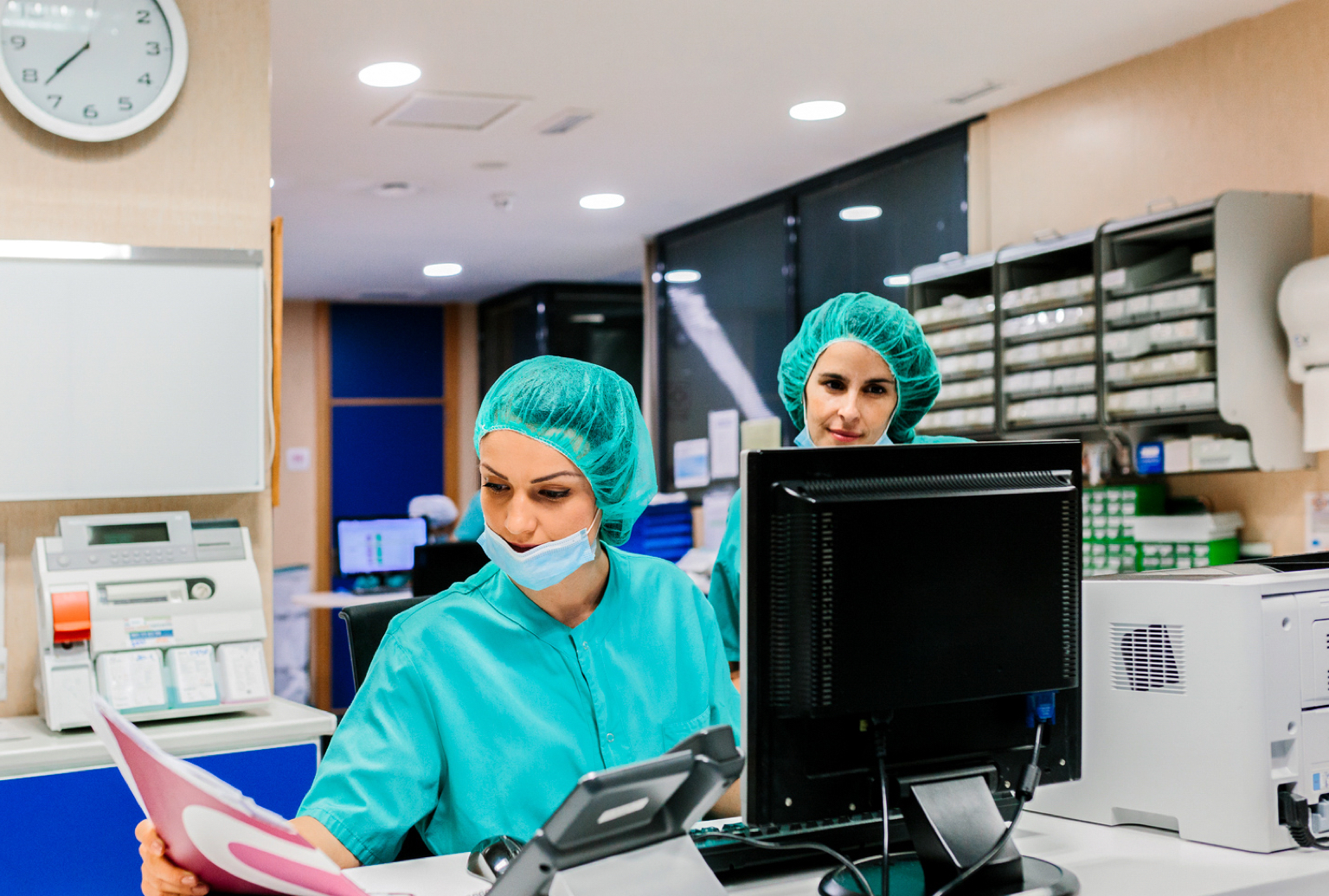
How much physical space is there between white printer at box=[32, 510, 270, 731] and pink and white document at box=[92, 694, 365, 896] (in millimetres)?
1529

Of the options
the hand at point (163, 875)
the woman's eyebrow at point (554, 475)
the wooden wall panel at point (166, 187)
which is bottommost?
the hand at point (163, 875)

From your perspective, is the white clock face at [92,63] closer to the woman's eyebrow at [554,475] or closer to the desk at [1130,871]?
the woman's eyebrow at [554,475]

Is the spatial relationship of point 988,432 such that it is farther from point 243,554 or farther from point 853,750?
point 853,750

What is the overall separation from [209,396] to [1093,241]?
2493mm

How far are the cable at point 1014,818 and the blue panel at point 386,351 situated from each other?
8.19 m

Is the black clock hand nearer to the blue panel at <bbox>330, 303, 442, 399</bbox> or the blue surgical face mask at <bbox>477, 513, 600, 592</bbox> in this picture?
the blue surgical face mask at <bbox>477, 513, 600, 592</bbox>

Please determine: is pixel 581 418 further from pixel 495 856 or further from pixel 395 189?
pixel 395 189

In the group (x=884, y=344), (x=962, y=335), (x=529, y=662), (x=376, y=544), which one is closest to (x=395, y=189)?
(x=376, y=544)

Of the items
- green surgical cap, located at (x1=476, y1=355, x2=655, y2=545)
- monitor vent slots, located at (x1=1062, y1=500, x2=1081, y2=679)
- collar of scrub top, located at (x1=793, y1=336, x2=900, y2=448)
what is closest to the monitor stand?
monitor vent slots, located at (x1=1062, y1=500, x2=1081, y2=679)

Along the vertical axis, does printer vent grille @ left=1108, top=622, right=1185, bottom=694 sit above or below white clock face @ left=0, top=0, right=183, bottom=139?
below

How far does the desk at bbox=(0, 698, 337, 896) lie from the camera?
2.41 m

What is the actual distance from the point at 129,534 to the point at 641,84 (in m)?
2.24

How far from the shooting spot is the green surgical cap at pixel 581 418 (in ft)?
5.38

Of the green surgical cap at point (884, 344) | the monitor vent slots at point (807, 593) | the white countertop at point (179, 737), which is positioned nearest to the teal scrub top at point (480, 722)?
the monitor vent slots at point (807, 593)
